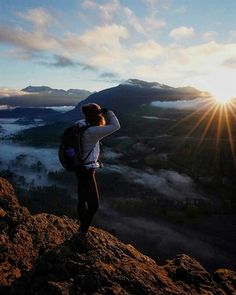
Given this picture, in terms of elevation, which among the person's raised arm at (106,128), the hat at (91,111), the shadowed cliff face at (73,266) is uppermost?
the hat at (91,111)

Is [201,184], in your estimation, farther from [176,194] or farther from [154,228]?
[154,228]

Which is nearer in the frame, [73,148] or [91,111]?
[73,148]

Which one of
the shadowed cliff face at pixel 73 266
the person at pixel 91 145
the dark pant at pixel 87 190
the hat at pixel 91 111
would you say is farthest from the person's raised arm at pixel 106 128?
the shadowed cliff face at pixel 73 266

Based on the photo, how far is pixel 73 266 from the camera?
1124 cm

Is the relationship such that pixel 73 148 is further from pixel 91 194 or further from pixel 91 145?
pixel 91 194

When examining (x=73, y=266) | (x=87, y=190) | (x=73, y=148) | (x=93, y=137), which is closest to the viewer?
(x=73, y=266)

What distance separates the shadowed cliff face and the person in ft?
4.57

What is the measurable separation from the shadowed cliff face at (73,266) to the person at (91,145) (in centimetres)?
139

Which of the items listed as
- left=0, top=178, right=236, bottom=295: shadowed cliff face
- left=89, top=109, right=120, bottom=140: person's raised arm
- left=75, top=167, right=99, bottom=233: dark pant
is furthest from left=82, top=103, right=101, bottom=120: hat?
left=0, top=178, right=236, bottom=295: shadowed cliff face

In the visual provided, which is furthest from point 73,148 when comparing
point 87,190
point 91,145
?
point 87,190

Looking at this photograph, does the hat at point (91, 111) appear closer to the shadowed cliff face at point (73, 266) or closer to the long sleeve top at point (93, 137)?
the long sleeve top at point (93, 137)

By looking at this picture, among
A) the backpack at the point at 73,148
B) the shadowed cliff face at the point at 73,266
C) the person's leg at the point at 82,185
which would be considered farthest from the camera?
the person's leg at the point at 82,185

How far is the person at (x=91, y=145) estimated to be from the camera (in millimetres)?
12156

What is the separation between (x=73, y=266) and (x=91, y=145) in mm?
3164
